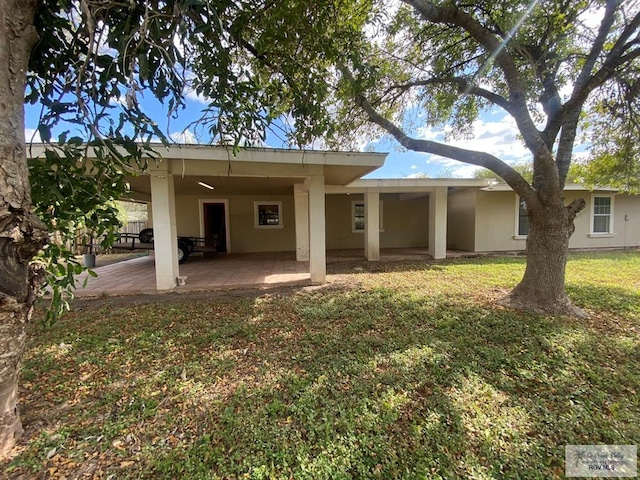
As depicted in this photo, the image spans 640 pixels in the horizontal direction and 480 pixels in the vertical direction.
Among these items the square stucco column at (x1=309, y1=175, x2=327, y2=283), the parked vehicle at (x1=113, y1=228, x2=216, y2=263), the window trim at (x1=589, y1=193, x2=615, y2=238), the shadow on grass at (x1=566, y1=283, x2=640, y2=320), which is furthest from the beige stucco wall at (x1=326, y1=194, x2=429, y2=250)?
the shadow on grass at (x1=566, y1=283, x2=640, y2=320)

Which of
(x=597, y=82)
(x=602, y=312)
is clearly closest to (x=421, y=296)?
(x=602, y=312)

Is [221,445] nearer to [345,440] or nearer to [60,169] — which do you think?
[345,440]

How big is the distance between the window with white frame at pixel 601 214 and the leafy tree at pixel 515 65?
705cm

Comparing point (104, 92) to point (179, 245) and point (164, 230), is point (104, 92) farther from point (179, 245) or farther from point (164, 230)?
point (179, 245)

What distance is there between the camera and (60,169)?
1948mm

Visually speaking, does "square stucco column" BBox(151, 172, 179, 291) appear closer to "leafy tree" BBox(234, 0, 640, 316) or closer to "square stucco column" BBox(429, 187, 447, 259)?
"leafy tree" BBox(234, 0, 640, 316)

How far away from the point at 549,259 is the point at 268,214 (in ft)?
29.4

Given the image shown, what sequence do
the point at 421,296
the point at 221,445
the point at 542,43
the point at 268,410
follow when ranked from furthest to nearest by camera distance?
the point at 421,296 → the point at 542,43 → the point at 268,410 → the point at 221,445

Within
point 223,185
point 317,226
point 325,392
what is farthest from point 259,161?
point 325,392

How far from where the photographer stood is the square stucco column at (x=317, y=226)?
549 cm

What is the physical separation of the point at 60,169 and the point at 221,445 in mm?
2236

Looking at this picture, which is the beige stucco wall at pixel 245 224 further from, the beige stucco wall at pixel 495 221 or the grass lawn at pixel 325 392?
the beige stucco wall at pixel 495 221

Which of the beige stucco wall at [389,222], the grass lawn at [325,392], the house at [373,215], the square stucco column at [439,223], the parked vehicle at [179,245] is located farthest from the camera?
the beige stucco wall at [389,222]

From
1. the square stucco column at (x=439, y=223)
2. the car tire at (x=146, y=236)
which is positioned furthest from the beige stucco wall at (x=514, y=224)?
the car tire at (x=146, y=236)
